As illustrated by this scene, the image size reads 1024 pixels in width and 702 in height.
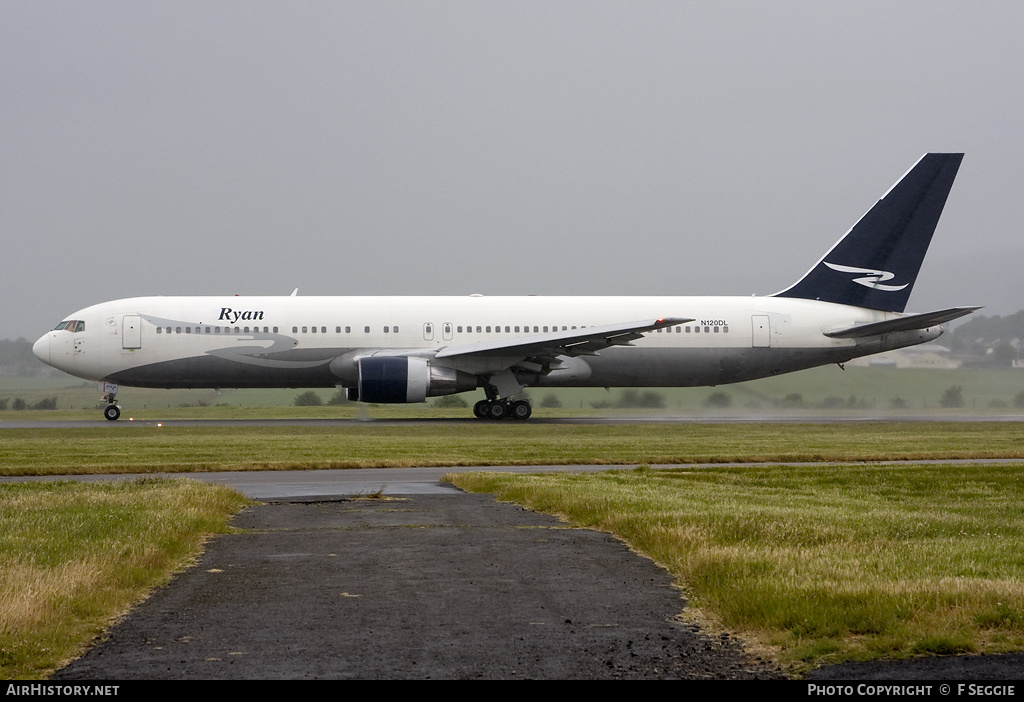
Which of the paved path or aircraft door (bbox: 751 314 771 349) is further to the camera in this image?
aircraft door (bbox: 751 314 771 349)

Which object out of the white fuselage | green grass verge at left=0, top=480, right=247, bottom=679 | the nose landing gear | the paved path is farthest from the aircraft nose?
the paved path

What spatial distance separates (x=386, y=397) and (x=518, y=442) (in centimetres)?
803

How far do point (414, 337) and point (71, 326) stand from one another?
11331 millimetres

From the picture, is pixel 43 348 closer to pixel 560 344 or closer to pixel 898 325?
pixel 560 344

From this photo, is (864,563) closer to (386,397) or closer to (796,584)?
(796,584)

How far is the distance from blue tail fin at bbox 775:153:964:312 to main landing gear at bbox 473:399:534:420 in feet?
33.9

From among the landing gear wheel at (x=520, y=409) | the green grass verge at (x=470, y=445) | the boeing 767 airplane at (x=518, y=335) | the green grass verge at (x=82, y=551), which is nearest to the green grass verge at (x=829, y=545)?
the green grass verge at (x=82, y=551)

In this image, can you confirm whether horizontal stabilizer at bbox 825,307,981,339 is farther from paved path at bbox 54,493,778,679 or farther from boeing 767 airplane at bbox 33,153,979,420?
paved path at bbox 54,493,778,679

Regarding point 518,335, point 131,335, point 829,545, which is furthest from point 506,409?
point 829,545

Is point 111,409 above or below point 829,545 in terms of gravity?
above

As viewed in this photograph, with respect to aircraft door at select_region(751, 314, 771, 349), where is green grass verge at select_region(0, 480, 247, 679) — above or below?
below

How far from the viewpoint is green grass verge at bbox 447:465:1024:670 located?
6.66 meters

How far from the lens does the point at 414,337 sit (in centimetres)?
3575
